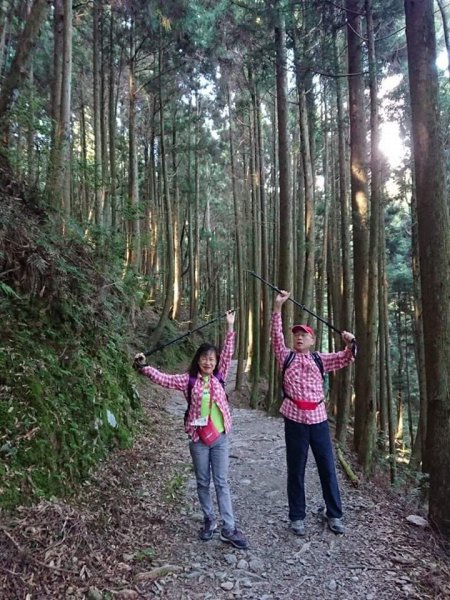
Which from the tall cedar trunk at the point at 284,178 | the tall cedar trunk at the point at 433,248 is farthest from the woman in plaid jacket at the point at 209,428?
the tall cedar trunk at the point at 284,178

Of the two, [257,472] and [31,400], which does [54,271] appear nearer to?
[31,400]

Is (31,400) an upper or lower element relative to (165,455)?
upper

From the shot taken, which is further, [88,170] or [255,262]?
[255,262]

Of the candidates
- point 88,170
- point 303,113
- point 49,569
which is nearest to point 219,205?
point 303,113

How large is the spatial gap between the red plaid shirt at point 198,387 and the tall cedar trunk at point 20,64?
4358 mm

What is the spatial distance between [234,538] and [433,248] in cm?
325

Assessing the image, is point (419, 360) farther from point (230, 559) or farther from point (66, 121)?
point (66, 121)

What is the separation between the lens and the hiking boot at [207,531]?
3910 millimetres

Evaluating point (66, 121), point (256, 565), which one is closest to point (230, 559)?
point (256, 565)

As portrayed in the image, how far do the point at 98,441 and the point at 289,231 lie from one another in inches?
239

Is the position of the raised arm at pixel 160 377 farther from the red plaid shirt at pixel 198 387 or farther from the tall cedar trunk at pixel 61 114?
the tall cedar trunk at pixel 61 114

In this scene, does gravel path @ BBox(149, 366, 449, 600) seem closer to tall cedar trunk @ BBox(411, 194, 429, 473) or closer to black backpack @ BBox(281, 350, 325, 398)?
black backpack @ BBox(281, 350, 325, 398)

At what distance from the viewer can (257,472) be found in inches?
234

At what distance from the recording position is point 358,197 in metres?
7.30
